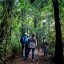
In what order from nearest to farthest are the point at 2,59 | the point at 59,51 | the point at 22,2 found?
1. the point at 2,59
2. the point at 59,51
3. the point at 22,2

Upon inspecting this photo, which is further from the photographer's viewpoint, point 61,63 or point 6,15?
point 6,15

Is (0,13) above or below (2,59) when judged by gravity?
above

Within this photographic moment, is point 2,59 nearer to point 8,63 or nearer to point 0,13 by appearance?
point 8,63

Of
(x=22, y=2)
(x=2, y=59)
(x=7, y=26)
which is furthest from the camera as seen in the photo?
(x=22, y=2)

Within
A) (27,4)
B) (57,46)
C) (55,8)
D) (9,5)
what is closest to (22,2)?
(27,4)

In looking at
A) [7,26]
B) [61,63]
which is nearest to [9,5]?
[7,26]

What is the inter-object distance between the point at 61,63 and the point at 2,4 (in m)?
5.52

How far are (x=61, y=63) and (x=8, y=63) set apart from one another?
325 cm

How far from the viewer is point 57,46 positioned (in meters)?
13.7

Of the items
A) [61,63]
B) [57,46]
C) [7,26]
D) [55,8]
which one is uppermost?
[55,8]

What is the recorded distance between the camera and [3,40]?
1415cm

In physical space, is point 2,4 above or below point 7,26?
above

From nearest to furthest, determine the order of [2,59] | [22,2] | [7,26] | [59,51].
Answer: [2,59], [59,51], [7,26], [22,2]

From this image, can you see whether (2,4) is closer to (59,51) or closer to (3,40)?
(3,40)
